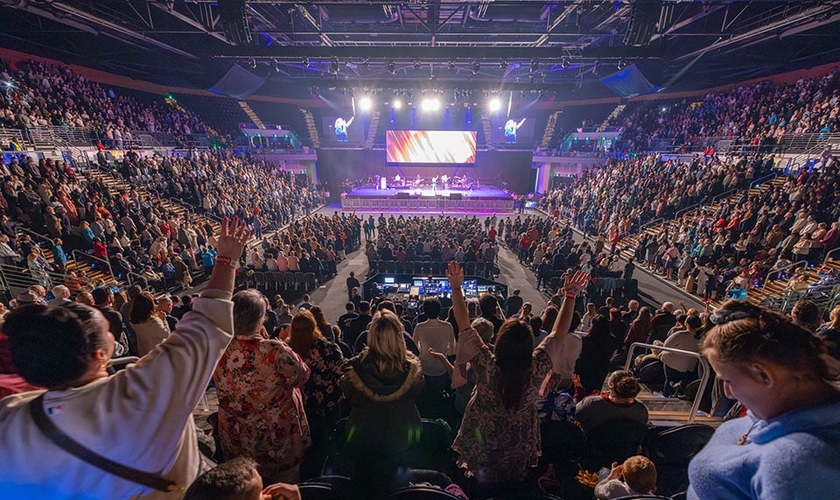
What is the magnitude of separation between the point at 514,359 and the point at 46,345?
185 centimetres

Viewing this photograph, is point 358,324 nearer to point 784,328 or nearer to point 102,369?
point 102,369

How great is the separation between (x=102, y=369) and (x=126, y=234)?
12.2m

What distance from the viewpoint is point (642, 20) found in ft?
29.7

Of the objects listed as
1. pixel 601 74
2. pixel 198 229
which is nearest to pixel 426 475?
pixel 198 229

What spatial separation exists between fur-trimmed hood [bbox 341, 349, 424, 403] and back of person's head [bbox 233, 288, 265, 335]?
0.61 m

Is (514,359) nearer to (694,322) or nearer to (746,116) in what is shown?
(694,322)

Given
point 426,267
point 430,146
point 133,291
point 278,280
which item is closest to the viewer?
point 133,291

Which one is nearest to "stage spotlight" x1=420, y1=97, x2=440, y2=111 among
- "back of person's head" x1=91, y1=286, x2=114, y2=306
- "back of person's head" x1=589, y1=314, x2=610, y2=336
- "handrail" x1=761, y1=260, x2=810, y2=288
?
"handrail" x1=761, y1=260, x2=810, y2=288

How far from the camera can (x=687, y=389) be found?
418 cm

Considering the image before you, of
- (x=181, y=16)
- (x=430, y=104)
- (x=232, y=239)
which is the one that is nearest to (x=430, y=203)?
(x=430, y=104)

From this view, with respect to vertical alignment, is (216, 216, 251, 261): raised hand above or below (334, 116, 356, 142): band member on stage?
below

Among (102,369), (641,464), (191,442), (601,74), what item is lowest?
(641,464)

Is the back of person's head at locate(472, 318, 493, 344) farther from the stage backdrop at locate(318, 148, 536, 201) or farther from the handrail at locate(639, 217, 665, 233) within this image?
the stage backdrop at locate(318, 148, 536, 201)

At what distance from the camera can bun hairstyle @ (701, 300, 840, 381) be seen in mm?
1109
